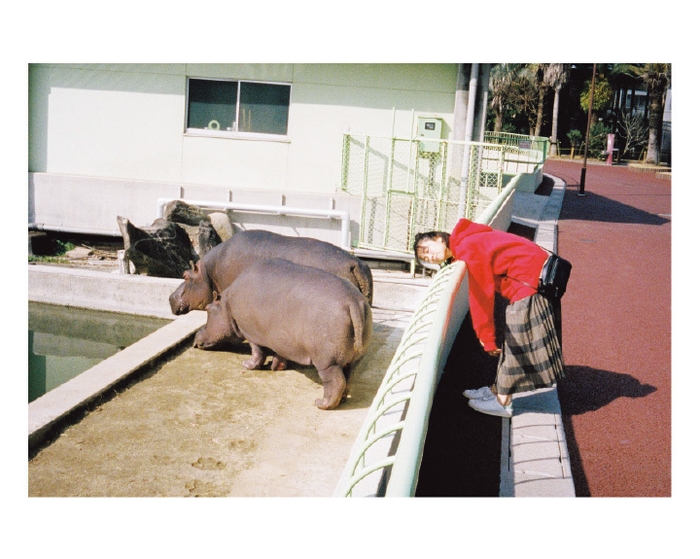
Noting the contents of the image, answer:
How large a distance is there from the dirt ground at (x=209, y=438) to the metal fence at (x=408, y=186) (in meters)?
4.56

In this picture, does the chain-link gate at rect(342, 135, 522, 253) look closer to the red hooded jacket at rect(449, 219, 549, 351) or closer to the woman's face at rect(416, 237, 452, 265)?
the red hooded jacket at rect(449, 219, 549, 351)

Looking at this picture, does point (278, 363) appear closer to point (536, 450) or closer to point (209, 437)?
point (209, 437)

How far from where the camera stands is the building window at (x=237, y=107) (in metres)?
11.5

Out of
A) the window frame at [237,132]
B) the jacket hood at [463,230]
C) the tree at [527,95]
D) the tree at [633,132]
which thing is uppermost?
the tree at [527,95]

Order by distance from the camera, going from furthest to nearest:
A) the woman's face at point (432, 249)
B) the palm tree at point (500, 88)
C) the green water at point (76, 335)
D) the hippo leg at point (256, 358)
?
the palm tree at point (500, 88)
the green water at point (76, 335)
the hippo leg at point (256, 358)
the woman's face at point (432, 249)

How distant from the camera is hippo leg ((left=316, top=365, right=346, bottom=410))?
18.4 ft

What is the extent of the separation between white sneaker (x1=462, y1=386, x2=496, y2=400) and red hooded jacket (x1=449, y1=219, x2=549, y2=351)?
0.68 meters

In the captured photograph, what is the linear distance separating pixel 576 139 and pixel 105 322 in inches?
1267

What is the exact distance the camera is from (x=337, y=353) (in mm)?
5574

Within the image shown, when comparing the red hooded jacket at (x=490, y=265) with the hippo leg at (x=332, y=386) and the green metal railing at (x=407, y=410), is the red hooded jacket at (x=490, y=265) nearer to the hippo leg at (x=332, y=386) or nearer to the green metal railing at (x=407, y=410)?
the green metal railing at (x=407, y=410)

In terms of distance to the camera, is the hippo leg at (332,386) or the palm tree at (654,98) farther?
the palm tree at (654,98)

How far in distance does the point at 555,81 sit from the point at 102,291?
3120cm

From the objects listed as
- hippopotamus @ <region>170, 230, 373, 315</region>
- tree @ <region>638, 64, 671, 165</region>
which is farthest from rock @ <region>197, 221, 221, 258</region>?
tree @ <region>638, 64, 671, 165</region>

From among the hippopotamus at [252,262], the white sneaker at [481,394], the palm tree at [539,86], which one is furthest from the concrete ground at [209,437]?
the palm tree at [539,86]
